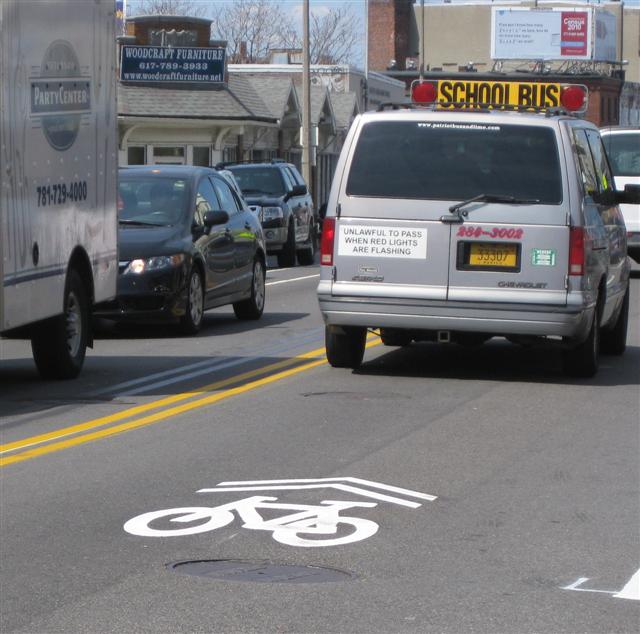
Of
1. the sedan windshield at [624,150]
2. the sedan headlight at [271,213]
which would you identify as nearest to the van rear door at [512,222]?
the sedan windshield at [624,150]

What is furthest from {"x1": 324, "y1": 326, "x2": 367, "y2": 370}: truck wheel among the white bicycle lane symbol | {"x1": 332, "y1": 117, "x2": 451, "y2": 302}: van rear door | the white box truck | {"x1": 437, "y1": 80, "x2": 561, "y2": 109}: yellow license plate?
the white bicycle lane symbol

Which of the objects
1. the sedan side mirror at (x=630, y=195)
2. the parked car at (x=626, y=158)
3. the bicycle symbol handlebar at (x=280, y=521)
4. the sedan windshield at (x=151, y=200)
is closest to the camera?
the bicycle symbol handlebar at (x=280, y=521)

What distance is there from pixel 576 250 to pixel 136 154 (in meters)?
32.4

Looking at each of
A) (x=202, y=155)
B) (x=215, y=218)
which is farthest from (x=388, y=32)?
(x=215, y=218)

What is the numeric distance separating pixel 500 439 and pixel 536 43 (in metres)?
102

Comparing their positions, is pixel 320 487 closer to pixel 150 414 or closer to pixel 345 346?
pixel 150 414

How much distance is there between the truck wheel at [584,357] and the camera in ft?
41.5

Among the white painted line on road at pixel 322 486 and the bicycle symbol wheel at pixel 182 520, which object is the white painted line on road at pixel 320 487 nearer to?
the white painted line on road at pixel 322 486

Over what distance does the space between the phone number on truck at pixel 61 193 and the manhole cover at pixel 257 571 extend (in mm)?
5481

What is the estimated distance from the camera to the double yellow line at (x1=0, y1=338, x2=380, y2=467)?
9.45 meters

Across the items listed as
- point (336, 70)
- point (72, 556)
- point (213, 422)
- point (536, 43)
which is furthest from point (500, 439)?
point (536, 43)

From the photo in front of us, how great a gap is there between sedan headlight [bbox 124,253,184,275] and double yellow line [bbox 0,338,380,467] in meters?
2.23

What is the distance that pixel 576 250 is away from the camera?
472 inches

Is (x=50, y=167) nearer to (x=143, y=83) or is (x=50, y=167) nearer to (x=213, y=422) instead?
(x=213, y=422)
